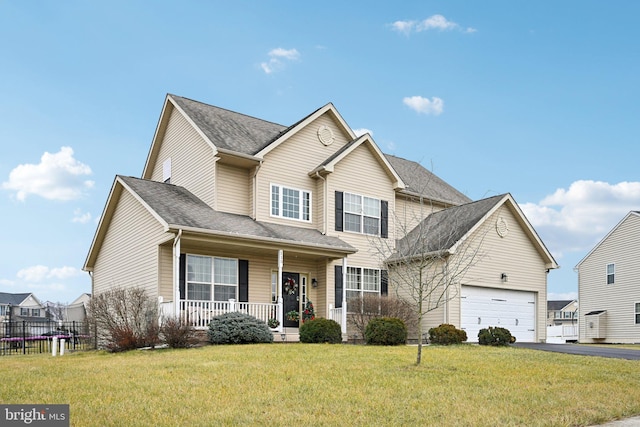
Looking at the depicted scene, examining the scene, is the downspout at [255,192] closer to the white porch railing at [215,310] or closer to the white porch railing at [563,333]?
the white porch railing at [215,310]

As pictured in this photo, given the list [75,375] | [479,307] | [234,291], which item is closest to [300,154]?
[234,291]

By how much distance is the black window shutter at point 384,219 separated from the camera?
84.2 feet

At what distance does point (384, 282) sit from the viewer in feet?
83.1

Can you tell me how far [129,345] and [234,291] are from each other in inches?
181

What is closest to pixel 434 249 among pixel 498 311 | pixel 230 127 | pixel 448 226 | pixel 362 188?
pixel 448 226

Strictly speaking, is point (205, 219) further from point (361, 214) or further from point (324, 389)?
point (324, 389)

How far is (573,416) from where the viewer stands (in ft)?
29.2

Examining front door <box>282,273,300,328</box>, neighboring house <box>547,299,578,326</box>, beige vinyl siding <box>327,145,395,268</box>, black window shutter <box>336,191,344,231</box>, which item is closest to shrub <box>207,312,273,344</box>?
front door <box>282,273,300,328</box>

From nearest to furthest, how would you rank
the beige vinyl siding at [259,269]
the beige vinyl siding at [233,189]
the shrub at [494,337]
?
the shrub at [494,337]
the beige vinyl siding at [259,269]
the beige vinyl siding at [233,189]

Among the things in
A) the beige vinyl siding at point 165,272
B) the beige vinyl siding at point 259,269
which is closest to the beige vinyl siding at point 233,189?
the beige vinyl siding at point 259,269

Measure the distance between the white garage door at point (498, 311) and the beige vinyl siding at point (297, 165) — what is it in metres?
6.72

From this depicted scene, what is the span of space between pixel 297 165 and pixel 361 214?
348 cm

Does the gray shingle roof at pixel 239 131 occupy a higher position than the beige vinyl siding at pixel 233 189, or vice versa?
the gray shingle roof at pixel 239 131

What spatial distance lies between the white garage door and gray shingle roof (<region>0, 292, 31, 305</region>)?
232 ft
